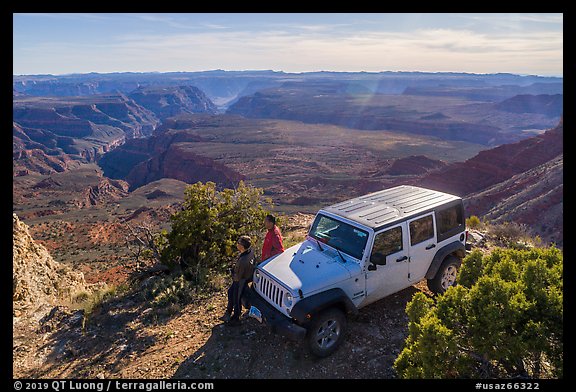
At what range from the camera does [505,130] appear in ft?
430

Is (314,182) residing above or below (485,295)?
below

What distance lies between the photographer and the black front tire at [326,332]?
5625mm

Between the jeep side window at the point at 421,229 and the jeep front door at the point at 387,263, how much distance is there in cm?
20

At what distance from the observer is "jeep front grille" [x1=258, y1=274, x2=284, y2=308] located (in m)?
5.95

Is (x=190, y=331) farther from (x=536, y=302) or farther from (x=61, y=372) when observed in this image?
(x=536, y=302)

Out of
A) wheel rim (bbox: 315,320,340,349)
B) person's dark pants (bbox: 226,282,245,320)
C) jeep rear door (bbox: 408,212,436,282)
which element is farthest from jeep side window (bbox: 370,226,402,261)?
person's dark pants (bbox: 226,282,245,320)

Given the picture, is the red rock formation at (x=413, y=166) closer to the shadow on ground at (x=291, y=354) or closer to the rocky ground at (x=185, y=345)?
the rocky ground at (x=185, y=345)

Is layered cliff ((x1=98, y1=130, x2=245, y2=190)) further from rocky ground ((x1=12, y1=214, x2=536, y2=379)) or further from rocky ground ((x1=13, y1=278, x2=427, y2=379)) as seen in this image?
rocky ground ((x1=13, y1=278, x2=427, y2=379))

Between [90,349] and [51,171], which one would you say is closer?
[90,349]

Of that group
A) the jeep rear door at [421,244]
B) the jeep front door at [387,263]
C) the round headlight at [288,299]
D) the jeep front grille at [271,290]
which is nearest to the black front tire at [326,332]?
the round headlight at [288,299]

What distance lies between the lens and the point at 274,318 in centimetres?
582

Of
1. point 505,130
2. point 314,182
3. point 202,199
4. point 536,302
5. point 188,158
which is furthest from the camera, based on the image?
point 505,130
